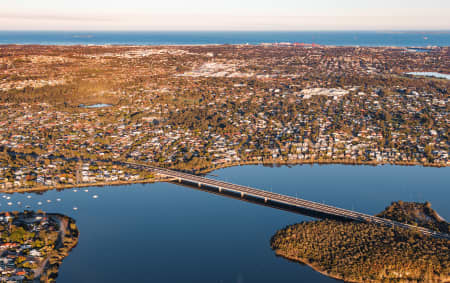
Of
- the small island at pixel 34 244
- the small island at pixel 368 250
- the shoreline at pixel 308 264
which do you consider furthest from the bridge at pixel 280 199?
the small island at pixel 34 244

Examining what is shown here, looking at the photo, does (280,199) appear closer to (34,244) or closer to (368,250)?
(368,250)

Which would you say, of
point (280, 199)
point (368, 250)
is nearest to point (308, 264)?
point (368, 250)

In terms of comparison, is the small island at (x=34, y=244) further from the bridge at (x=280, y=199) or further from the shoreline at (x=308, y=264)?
the shoreline at (x=308, y=264)

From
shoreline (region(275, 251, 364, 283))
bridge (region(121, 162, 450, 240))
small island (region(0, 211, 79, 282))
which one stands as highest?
bridge (region(121, 162, 450, 240))

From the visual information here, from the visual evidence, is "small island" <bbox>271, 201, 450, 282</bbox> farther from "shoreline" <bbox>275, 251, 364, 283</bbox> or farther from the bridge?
the bridge

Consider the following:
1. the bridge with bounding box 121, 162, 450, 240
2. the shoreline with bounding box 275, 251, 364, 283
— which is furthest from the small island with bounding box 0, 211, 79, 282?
the shoreline with bounding box 275, 251, 364, 283

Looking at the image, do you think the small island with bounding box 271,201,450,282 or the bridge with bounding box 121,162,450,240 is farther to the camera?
the bridge with bounding box 121,162,450,240
